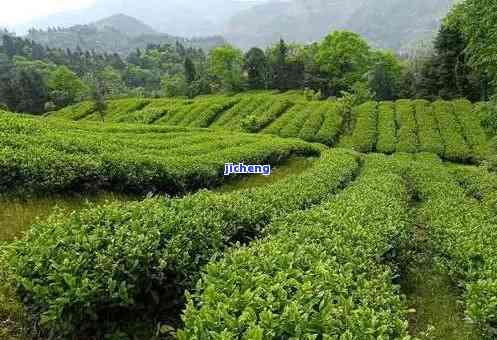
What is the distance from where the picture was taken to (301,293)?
596 centimetres

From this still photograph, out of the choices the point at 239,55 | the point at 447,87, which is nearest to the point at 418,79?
the point at 447,87

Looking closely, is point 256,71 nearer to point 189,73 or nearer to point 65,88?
point 189,73

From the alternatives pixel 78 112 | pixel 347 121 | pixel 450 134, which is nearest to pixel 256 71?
pixel 78 112

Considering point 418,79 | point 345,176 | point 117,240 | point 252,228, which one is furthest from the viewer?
point 418,79

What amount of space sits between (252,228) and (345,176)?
→ 14.8m

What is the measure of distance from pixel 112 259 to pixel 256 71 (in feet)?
327

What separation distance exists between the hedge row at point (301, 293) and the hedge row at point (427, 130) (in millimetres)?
39619

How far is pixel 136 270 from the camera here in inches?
281

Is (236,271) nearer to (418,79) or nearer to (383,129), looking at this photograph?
(383,129)

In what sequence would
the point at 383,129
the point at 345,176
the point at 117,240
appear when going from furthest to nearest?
the point at 383,129 → the point at 345,176 → the point at 117,240

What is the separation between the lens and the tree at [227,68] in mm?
100562

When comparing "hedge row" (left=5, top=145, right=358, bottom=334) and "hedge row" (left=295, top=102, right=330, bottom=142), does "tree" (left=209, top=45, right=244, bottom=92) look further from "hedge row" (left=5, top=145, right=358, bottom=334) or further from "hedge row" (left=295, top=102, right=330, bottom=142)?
"hedge row" (left=5, top=145, right=358, bottom=334)

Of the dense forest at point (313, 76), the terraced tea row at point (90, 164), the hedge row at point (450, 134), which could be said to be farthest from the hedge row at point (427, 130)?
the terraced tea row at point (90, 164)

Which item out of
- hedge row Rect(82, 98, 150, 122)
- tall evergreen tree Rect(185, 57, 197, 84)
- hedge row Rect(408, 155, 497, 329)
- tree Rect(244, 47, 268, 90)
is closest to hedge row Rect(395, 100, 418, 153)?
hedge row Rect(408, 155, 497, 329)
